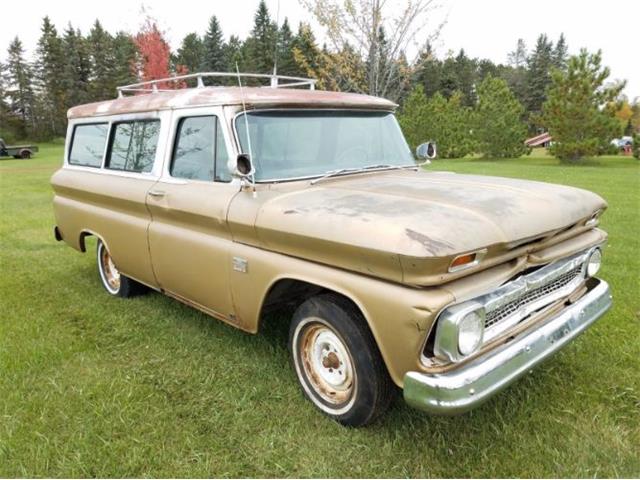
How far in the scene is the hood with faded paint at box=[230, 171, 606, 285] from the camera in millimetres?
2322

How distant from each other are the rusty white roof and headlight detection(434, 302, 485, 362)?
1.97 meters

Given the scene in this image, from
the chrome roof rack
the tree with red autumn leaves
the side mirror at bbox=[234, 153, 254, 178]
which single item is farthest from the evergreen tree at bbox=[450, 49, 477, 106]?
the side mirror at bbox=[234, 153, 254, 178]

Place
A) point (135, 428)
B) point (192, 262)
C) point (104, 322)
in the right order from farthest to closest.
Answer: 1. point (104, 322)
2. point (192, 262)
3. point (135, 428)

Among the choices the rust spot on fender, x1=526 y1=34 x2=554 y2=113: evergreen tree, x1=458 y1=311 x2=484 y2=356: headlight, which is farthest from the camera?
x1=526 y1=34 x2=554 y2=113: evergreen tree

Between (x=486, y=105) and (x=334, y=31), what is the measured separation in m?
15.8

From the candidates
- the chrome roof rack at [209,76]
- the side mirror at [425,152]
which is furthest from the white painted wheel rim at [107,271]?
the side mirror at [425,152]

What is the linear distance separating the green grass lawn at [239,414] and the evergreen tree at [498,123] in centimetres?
2343

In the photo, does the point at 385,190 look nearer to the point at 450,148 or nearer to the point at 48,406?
the point at 48,406

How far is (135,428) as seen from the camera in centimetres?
297

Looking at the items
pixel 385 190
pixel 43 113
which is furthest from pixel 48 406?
pixel 43 113

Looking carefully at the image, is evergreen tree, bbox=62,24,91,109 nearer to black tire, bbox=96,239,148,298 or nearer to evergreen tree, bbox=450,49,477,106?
evergreen tree, bbox=450,49,477,106

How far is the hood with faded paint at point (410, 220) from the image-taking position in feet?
7.62

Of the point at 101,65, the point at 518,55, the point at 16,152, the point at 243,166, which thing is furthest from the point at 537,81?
the point at 243,166

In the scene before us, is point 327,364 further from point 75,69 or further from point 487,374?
point 75,69
